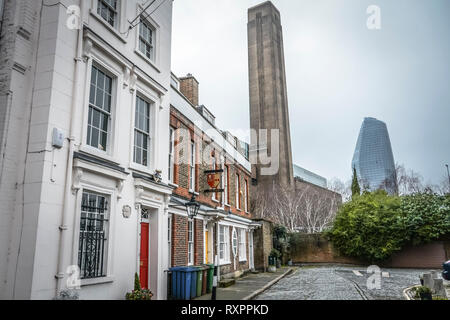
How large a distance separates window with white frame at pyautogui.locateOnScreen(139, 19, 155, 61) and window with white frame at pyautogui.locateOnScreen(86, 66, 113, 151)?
230cm

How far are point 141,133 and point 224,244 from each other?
8.94 m

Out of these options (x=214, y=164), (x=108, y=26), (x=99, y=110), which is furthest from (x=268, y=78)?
(x=99, y=110)

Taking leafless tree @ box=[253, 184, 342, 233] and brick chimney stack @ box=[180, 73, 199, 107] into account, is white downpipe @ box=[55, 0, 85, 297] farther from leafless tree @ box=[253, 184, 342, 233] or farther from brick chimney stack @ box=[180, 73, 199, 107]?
leafless tree @ box=[253, 184, 342, 233]

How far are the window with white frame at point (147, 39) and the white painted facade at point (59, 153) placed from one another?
94 cm

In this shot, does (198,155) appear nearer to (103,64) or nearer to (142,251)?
(142,251)

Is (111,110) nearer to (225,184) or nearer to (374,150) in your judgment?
(225,184)

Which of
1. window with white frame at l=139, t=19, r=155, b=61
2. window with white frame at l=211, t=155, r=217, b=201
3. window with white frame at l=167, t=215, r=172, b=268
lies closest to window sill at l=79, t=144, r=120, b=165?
window with white frame at l=167, t=215, r=172, b=268

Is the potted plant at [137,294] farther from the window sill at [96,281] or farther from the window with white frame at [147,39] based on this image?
the window with white frame at [147,39]

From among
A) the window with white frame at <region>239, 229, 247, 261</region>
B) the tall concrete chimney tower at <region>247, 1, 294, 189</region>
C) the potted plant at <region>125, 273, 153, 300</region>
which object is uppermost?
the tall concrete chimney tower at <region>247, 1, 294, 189</region>

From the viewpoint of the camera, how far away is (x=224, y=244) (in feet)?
57.0

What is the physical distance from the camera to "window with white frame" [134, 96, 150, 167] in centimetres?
1011

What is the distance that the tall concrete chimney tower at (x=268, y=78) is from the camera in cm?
6194
